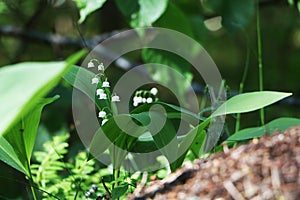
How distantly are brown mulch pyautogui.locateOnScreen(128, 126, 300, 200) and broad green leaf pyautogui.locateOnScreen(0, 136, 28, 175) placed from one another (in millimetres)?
249

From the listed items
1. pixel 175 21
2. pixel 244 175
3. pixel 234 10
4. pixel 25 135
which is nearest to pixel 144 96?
pixel 25 135

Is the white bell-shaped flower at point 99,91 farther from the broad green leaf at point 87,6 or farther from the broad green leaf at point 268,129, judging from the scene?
the broad green leaf at point 87,6

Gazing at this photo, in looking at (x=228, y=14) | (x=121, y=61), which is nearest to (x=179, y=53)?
(x=228, y=14)

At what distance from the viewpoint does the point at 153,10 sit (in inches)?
66.3

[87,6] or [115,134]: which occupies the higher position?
[87,6]

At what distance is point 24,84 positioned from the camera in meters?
0.60

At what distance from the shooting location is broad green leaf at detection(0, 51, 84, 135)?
1.92 feet

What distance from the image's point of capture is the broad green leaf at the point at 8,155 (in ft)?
3.24

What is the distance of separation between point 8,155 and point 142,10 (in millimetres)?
787

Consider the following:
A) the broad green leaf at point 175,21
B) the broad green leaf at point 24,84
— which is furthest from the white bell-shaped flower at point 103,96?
the broad green leaf at point 175,21

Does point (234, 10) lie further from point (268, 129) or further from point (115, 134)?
point (115, 134)

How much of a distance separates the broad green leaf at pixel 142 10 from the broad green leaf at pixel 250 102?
2.45ft

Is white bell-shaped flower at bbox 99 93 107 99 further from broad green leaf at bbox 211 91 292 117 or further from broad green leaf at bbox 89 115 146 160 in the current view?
broad green leaf at bbox 211 91 292 117

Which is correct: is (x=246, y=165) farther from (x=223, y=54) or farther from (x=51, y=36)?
(x=223, y=54)
